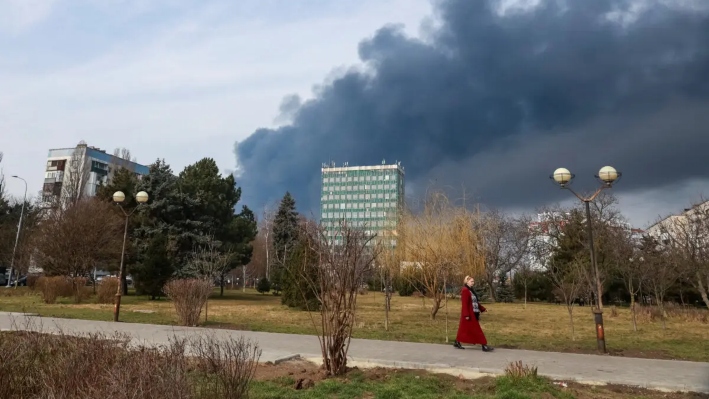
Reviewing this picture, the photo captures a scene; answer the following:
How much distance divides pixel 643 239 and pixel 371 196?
54461mm

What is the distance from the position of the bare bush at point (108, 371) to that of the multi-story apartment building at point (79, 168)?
47.8m

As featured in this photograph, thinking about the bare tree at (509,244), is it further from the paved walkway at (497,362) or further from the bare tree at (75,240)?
the paved walkway at (497,362)

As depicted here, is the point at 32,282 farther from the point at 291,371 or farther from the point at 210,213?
the point at 291,371

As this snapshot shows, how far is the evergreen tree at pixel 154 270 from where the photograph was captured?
29.7m

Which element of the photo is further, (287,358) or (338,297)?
(287,358)

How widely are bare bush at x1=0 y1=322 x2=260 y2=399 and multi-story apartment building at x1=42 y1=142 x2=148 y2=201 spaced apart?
157 ft

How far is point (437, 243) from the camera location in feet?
71.7

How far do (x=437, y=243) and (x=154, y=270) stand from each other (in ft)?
59.7

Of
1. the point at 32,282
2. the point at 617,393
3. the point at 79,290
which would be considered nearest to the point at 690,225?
the point at 617,393

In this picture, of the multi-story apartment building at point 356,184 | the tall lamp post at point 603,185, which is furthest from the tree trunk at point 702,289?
Answer: the multi-story apartment building at point 356,184

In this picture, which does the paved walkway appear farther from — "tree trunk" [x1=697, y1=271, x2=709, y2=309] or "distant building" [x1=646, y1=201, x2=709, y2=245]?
"distant building" [x1=646, y1=201, x2=709, y2=245]

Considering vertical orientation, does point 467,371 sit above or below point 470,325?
below

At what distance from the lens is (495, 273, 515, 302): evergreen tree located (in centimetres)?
4647

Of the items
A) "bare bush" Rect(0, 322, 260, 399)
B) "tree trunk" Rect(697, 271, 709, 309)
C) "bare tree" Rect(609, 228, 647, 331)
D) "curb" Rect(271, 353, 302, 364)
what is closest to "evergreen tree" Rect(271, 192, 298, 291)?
"bare tree" Rect(609, 228, 647, 331)
